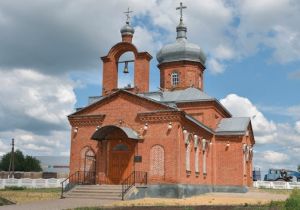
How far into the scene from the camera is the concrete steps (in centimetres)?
1898

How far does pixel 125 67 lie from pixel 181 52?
7439 mm

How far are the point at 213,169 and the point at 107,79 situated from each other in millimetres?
8608

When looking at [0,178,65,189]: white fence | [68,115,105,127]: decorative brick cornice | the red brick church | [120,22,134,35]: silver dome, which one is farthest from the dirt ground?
[0,178,65,189]: white fence

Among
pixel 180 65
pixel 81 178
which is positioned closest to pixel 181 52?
pixel 180 65

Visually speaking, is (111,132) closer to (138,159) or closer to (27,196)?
(138,159)

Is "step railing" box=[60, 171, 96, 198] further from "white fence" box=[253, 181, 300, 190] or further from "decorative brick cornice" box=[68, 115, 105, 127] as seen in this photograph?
"white fence" box=[253, 181, 300, 190]

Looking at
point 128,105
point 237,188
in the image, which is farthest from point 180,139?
point 237,188

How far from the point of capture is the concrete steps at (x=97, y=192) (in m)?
19.0

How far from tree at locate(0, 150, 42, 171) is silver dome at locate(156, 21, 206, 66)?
3922 cm

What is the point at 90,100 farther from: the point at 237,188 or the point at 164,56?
the point at 237,188

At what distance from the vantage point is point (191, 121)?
2206 centimetres

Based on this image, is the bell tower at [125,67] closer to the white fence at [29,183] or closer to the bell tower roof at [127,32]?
the bell tower roof at [127,32]

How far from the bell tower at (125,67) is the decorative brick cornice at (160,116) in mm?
1992

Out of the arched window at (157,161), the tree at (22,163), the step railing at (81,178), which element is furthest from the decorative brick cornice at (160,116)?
the tree at (22,163)
